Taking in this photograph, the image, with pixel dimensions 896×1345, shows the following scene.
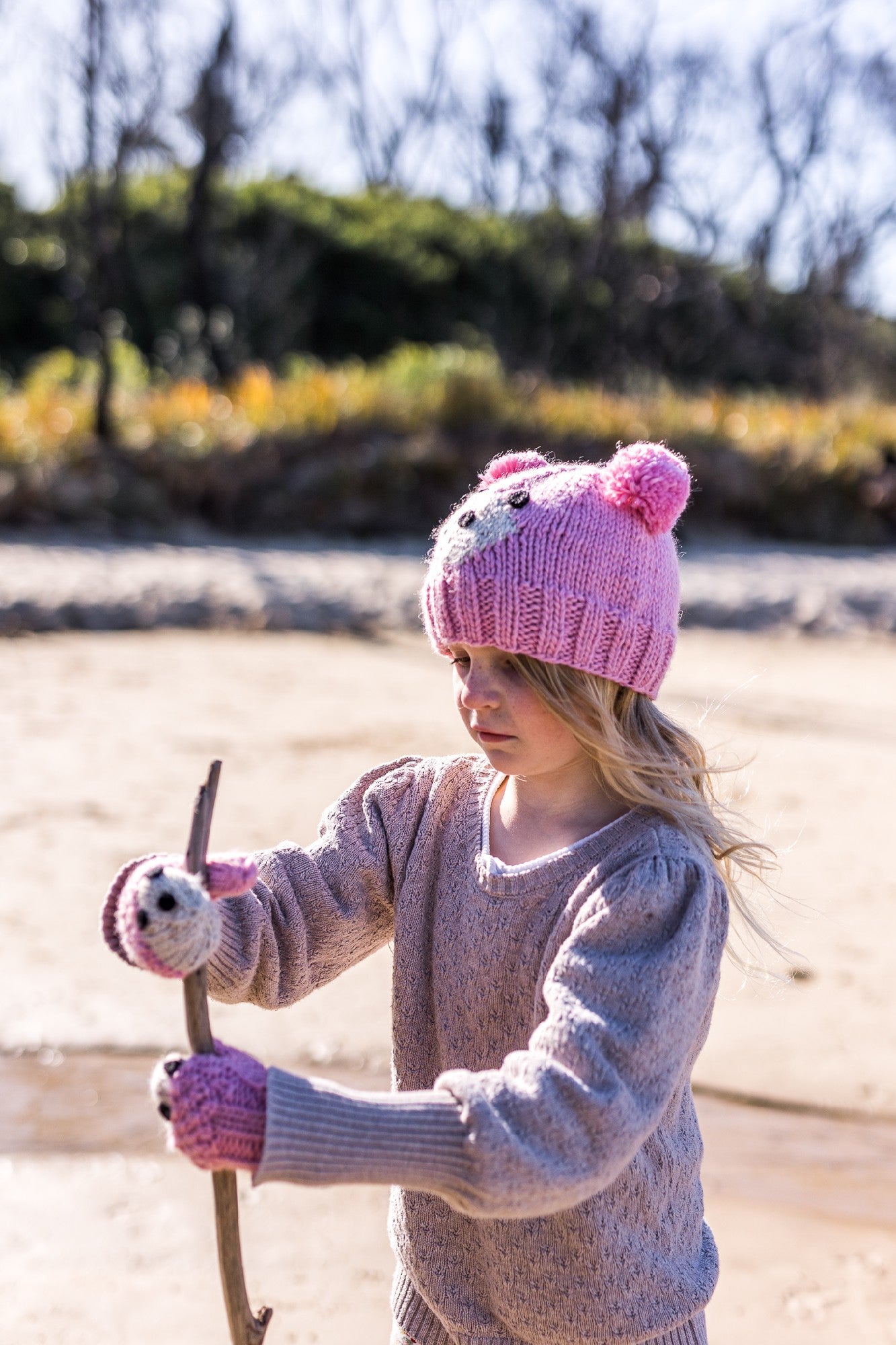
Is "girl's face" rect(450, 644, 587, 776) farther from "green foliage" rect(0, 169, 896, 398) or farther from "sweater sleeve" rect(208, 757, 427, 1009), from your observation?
"green foliage" rect(0, 169, 896, 398)

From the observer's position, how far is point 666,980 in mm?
1193

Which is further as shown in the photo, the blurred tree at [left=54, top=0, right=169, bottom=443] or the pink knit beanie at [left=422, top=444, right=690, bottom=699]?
the blurred tree at [left=54, top=0, right=169, bottom=443]

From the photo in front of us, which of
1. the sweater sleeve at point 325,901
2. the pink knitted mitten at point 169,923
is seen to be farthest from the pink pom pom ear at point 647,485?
the pink knitted mitten at point 169,923

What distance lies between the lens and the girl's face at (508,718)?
1400 millimetres

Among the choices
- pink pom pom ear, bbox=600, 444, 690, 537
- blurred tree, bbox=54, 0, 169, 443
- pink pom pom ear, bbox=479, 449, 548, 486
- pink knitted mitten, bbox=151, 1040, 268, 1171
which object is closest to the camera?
pink knitted mitten, bbox=151, 1040, 268, 1171

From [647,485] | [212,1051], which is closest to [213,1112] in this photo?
[212,1051]

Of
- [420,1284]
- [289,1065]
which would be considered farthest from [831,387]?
[420,1284]

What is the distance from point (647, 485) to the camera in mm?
1349

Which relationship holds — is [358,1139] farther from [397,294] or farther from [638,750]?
[397,294]

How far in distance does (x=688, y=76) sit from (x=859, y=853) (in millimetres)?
13367

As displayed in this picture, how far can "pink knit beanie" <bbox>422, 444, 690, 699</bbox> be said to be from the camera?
1.35 meters

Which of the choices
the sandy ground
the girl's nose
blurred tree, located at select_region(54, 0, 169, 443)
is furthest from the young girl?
blurred tree, located at select_region(54, 0, 169, 443)

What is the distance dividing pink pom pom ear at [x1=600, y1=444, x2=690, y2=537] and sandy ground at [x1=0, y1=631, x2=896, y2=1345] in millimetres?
328

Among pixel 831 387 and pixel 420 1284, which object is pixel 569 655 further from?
pixel 831 387
